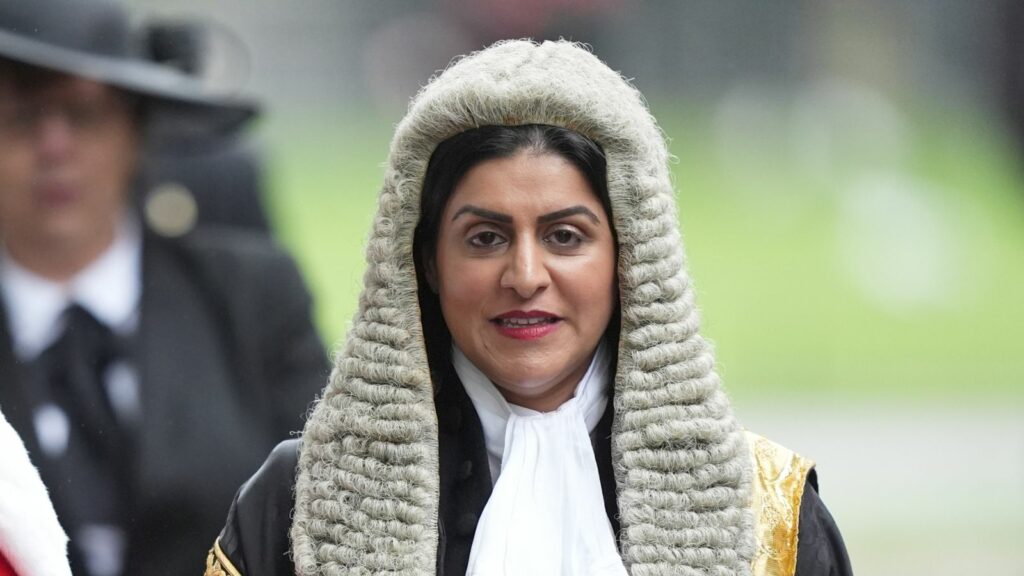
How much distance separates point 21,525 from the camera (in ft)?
6.54

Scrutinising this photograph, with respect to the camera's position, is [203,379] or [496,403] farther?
[203,379]

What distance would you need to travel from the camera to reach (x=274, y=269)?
3.97 m

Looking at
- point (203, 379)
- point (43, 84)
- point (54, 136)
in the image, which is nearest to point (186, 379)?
point (203, 379)

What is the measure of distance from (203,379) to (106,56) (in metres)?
0.99

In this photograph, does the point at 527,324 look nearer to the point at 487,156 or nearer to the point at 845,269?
the point at 487,156

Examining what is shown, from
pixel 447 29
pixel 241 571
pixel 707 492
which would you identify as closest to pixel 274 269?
pixel 447 29

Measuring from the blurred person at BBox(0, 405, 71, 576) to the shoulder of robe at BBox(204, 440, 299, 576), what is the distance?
15.6 inches

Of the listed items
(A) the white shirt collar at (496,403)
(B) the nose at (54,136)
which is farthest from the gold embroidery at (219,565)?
(B) the nose at (54,136)

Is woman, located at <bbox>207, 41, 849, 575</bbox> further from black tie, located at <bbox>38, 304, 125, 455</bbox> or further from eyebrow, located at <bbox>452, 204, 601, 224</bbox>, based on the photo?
black tie, located at <bbox>38, 304, 125, 455</bbox>

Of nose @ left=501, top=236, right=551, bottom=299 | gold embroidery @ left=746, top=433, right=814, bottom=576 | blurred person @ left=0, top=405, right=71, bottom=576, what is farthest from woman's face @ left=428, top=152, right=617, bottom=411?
blurred person @ left=0, top=405, right=71, bottom=576

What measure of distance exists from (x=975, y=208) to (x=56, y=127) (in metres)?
2.86

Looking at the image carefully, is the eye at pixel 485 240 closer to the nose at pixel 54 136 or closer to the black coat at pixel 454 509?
the black coat at pixel 454 509

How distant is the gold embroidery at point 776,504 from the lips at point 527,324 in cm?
47

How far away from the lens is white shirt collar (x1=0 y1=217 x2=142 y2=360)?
3.77 metres
